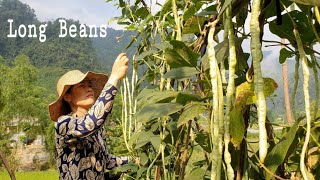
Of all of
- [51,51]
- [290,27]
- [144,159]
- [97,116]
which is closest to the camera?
[290,27]

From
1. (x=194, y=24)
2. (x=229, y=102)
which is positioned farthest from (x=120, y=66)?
(x=229, y=102)

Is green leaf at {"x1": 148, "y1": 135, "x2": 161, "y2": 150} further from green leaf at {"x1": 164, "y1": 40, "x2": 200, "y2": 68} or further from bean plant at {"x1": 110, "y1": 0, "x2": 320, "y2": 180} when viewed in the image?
green leaf at {"x1": 164, "y1": 40, "x2": 200, "y2": 68}

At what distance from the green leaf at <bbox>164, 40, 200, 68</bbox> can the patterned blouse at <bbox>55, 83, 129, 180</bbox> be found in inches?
27.2

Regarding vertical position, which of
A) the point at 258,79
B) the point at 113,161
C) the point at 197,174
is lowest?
the point at 113,161

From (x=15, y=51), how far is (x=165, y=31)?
48834mm

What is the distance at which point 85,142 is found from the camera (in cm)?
130

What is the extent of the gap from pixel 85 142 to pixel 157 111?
88cm

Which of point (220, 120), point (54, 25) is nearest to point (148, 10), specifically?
point (220, 120)

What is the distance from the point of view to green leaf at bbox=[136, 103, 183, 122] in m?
0.46

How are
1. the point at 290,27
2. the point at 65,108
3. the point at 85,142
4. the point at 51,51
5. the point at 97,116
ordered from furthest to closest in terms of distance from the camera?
1. the point at 51,51
2. the point at 65,108
3. the point at 85,142
4. the point at 97,116
5. the point at 290,27

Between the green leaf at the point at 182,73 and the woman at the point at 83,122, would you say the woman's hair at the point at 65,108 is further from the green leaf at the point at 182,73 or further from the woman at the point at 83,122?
the green leaf at the point at 182,73

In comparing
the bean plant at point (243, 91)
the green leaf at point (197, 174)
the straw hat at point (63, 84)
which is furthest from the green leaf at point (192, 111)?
the straw hat at point (63, 84)

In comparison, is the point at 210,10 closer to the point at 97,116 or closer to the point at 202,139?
the point at 202,139

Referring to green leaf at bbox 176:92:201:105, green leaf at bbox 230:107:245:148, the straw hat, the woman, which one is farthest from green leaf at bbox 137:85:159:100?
the straw hat
